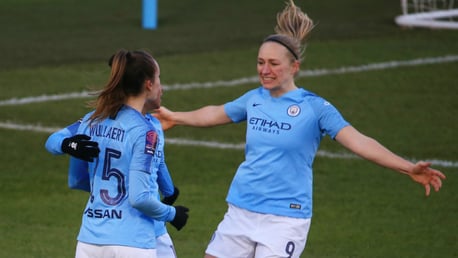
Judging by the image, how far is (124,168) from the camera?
6.48 metres

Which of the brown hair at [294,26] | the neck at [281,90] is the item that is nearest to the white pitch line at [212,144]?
the brown hair at [294,26]

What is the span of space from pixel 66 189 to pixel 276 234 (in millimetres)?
5536

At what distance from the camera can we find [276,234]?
7457mm

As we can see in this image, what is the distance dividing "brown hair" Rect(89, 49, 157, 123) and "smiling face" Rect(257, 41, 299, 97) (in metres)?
1.14

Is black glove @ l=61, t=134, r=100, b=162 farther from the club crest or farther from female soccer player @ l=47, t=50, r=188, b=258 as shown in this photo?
the club crest

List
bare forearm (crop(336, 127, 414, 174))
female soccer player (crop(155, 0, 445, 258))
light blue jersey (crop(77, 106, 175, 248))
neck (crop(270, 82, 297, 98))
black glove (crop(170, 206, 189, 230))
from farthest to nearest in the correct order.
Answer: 1. neck (crop(270, 82, 297, 98))
2. female soccer player (crop(155, 0, 445, 258))
3. bare forearm (crop(336, 127, 414, 174))
4. black glove (crop(170, 206, 189, 230))
5. light blue jersey (crop(77, 106, 175, 248))

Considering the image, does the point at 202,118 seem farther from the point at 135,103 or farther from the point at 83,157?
the point at 83,157

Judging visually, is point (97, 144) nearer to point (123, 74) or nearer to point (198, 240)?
point (123, 74)

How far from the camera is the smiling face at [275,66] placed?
756 cm

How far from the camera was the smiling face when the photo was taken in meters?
7.56

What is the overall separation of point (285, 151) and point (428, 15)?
15.1m

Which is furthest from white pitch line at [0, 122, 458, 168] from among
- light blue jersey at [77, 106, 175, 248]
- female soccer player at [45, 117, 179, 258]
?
light blue jersey at [77, 106, 175, 248]

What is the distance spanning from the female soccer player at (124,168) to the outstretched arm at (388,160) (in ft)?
4.33

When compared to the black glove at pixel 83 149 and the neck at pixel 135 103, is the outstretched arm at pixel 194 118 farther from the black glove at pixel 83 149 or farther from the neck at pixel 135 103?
the black glove at pixel 83 149
